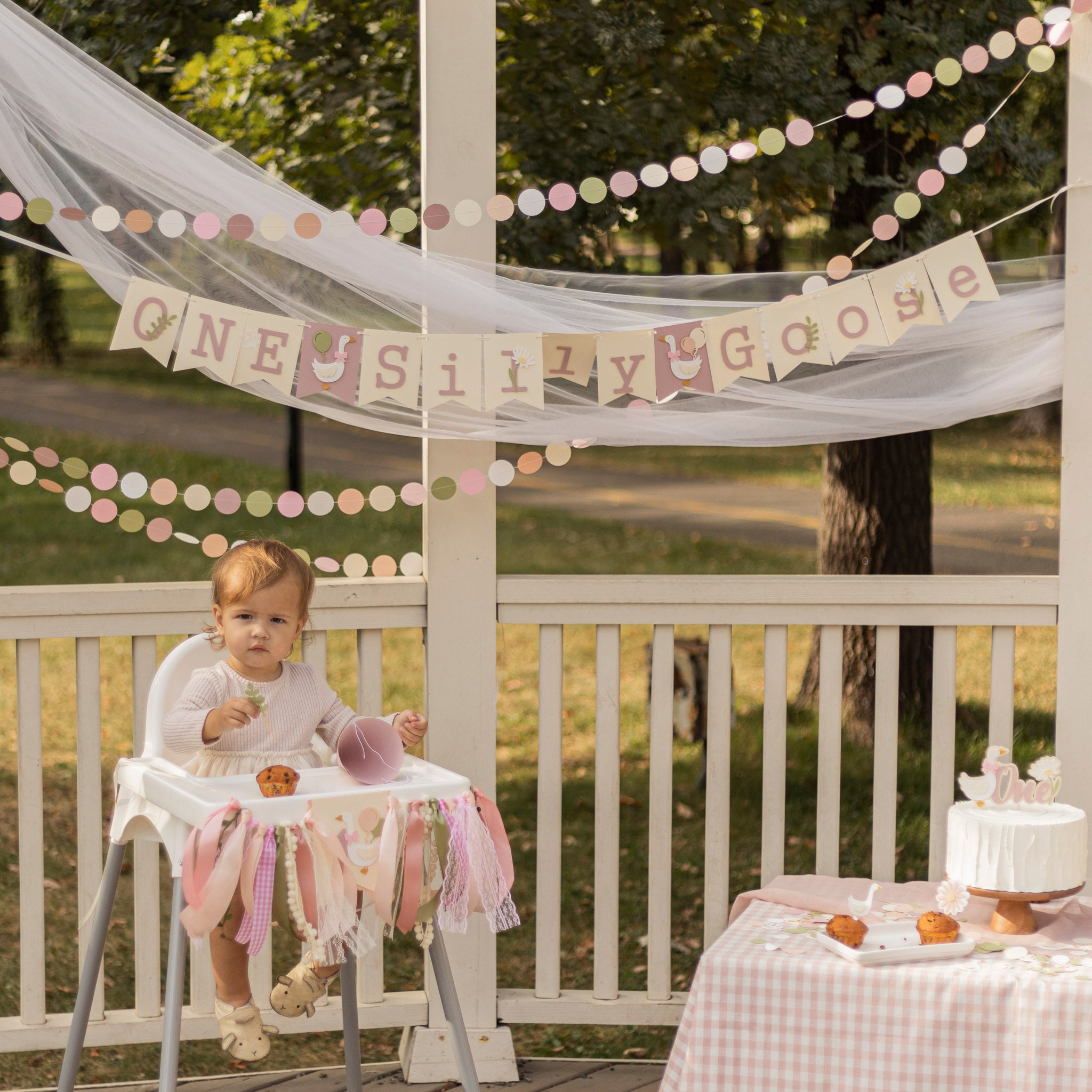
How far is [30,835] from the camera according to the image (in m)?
2.47

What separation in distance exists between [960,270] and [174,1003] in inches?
70.6

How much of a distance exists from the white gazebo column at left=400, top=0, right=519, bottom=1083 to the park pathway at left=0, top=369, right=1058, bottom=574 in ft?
19.2

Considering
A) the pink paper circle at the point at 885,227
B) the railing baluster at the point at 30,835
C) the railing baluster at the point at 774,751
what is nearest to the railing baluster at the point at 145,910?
the railing baluster at the point at 30,835

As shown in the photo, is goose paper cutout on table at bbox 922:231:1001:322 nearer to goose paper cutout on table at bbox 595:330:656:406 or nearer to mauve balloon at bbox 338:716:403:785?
→ goose paper cutout on table at bbox 595:330:656:406

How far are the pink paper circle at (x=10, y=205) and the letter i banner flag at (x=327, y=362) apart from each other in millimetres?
495

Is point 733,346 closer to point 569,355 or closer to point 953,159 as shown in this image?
point 569,355

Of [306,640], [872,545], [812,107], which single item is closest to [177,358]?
[306,640]

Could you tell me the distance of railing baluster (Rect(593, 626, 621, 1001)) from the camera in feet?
8.61

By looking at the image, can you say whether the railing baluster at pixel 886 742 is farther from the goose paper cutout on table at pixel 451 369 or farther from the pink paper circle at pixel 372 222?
the pink paper circle at pixel 372 222

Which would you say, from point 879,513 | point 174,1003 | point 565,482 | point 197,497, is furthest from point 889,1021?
point 565,482

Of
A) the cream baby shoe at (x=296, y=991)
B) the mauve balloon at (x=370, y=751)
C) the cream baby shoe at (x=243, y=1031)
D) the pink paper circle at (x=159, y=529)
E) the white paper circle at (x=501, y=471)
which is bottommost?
the cream baby shoe at (x=243, y=1031)

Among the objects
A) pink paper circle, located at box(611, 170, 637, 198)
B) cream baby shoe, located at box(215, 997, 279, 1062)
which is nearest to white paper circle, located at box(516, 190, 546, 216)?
pink paper circle, located at box(611, 170, 637, 198)

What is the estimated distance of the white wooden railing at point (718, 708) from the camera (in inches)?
103

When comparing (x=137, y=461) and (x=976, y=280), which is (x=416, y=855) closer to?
(x=976, y=280)
